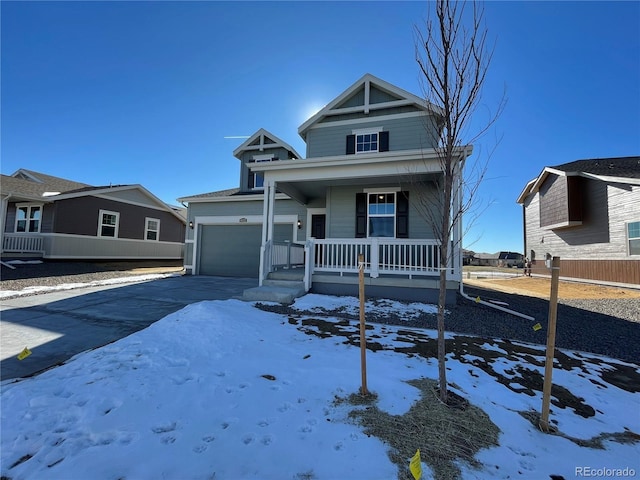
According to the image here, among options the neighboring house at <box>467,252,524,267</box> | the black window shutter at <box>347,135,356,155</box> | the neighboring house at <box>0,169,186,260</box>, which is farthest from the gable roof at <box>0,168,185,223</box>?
the neighboring house at <box>467,252,524,267</box>

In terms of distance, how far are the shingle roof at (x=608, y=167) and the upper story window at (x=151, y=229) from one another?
2590 centimetres

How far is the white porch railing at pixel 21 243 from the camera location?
1322 cm

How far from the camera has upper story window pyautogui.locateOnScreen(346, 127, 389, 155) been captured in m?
9.17

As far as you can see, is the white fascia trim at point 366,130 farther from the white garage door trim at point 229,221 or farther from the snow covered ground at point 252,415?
the snow covered ground at point 252,415

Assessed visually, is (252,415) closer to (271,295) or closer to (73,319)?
(271,295)

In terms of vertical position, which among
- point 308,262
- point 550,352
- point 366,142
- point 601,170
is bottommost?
point 550,352

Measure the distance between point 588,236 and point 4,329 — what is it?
71.1 ft

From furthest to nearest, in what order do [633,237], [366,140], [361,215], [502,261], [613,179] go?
[502,261], [613,179], [633,237], [366,140], [361,215]

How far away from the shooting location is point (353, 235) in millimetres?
8914

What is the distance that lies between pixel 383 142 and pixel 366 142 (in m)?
0.64

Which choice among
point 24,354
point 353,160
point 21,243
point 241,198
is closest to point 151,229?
point 21,243

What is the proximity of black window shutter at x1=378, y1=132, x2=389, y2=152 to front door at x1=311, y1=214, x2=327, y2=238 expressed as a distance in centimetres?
320

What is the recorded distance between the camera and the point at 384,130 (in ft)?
30.2

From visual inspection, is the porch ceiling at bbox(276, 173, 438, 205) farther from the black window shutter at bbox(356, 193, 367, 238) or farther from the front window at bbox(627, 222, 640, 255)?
the front window at bbox(627, 222, 640, 255)
